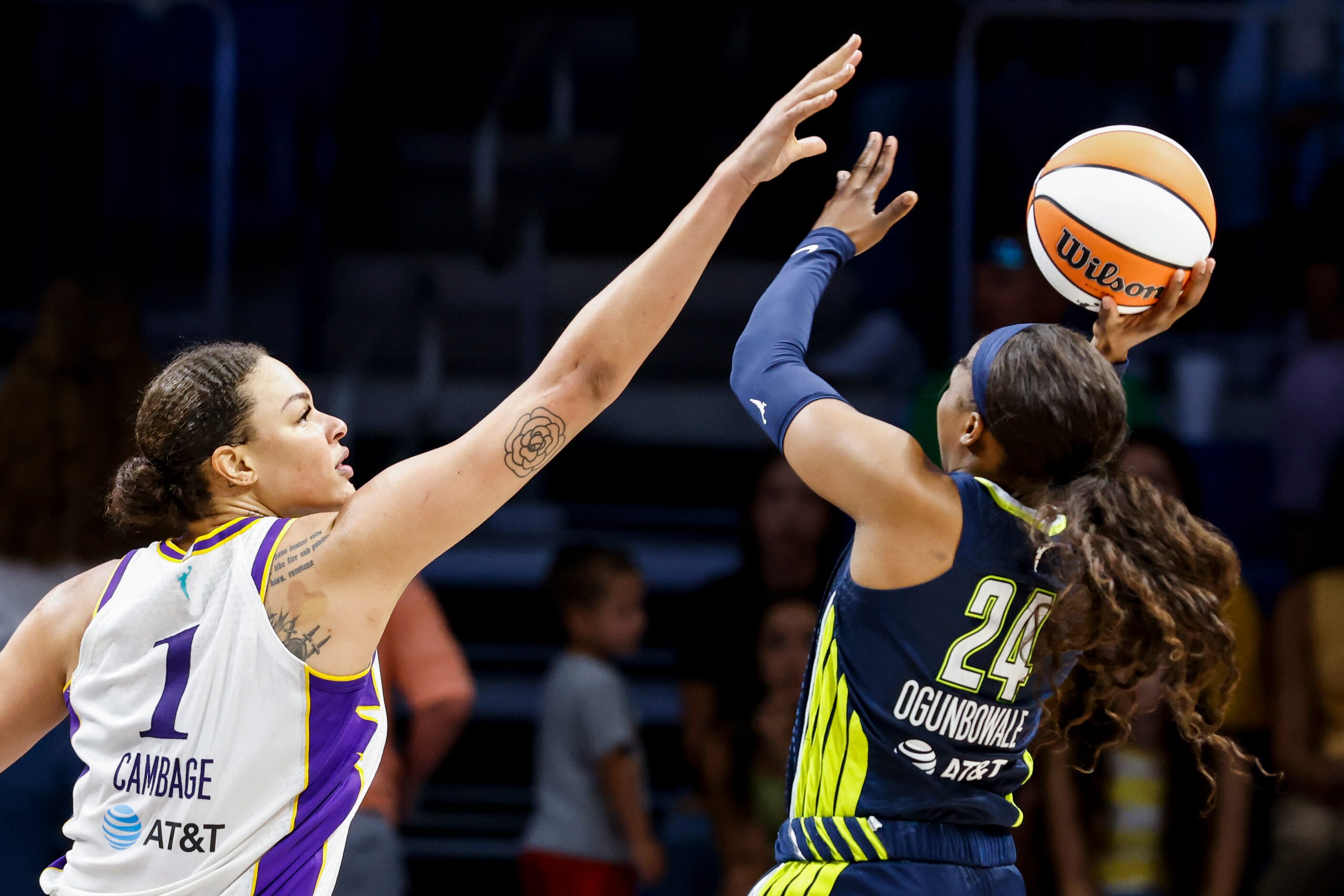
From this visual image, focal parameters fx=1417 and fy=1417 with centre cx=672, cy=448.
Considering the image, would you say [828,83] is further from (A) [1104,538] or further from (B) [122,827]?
(B) [122,827]

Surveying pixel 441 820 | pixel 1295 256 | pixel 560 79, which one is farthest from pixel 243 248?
pixel 1295 256

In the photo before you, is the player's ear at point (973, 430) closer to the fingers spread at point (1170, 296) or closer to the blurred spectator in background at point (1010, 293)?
the fingers spread at point (1170, 296)

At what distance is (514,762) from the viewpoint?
5410 mm

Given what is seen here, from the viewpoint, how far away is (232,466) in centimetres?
185

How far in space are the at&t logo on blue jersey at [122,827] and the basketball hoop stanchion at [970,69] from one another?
3597mm

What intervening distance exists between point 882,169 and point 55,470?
9.85 ft

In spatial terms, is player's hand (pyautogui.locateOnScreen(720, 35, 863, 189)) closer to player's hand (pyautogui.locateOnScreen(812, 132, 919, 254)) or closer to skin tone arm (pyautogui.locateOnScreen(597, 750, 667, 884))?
player's hand (pyautogui.locateOnScreen(812, 132, 919, 254))

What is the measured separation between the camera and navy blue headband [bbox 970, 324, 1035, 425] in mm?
1899

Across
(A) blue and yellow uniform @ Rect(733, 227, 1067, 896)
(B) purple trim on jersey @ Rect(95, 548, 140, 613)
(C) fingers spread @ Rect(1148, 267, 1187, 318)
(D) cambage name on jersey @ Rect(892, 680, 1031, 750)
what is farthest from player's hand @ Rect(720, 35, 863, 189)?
(B) purple trim on jersey @ Rect(95, 548, 140, 613)

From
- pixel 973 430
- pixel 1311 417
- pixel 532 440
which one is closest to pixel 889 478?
pixel 973 430

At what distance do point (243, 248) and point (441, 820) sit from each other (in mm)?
3935

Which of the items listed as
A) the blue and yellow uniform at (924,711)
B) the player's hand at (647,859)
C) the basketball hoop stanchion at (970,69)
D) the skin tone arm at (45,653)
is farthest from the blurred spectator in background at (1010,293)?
the skin tone arm at (45,653)

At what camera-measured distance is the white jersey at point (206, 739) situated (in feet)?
5.69

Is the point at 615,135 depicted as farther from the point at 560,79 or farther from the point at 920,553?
the point at 920,553
